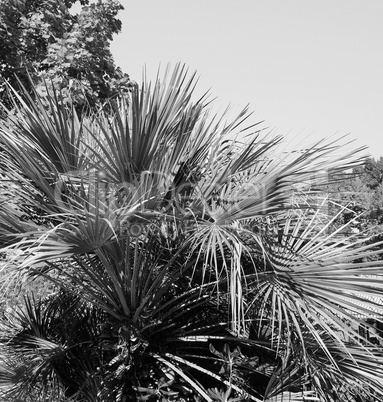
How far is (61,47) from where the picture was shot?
29.2 feet

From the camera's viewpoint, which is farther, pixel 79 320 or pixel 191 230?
pixel 79 320

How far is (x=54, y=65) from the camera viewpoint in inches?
350

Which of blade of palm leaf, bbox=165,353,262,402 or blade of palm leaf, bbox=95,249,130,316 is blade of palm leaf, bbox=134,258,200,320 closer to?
blade of palm leaf, bbox=95,249,130,316

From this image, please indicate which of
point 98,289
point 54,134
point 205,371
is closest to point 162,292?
point 98,289

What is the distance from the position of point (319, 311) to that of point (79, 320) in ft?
6.93

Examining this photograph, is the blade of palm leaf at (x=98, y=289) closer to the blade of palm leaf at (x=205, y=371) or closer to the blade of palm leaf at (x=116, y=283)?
the blade of palm leaf at (x=116, y=283)

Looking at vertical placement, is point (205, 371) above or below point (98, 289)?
below

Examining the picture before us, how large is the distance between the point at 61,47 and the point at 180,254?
216 inches

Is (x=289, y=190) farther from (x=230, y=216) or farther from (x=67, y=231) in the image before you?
(x=67, y=231)

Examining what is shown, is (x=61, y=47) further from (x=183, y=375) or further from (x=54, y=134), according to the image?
(x=183, y=375)

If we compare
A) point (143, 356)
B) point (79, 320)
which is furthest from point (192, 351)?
point (79, 320)

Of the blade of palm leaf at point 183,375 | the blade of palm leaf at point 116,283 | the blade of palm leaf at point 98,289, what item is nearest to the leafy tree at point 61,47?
the blade of palm leaf at point 98,289

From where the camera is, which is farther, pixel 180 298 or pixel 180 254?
pixel 180 298

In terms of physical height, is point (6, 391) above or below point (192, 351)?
below
